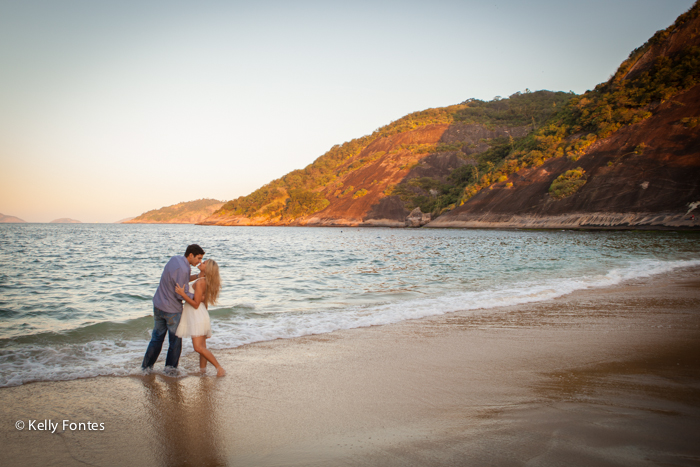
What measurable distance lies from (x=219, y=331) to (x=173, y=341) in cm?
232

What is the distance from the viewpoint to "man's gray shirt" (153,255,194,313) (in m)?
5.09

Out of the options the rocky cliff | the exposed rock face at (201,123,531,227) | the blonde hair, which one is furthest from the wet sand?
the exposed rock face at (201,123,531,227)

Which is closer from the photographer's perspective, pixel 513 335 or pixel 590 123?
pixel 513 335

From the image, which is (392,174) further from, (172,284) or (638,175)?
(172,284)

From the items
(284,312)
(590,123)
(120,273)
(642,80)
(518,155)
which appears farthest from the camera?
(518,155)

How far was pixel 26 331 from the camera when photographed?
23.6 feet

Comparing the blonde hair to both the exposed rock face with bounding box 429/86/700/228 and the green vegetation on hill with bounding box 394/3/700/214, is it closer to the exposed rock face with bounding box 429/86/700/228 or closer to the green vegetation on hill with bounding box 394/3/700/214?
the exposed rock face with bounding box 429/86/700/228

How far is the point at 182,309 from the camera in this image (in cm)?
525

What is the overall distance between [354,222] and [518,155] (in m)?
50.0

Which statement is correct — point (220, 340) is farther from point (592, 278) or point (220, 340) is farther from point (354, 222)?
point (354, 222)

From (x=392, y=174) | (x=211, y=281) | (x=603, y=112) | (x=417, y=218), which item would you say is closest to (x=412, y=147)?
(x=392, y=174)

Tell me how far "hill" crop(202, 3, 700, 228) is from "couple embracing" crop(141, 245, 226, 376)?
201 feet

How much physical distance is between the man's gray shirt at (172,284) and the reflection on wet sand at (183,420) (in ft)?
2.98

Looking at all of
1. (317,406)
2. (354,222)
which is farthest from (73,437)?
(354,222)
